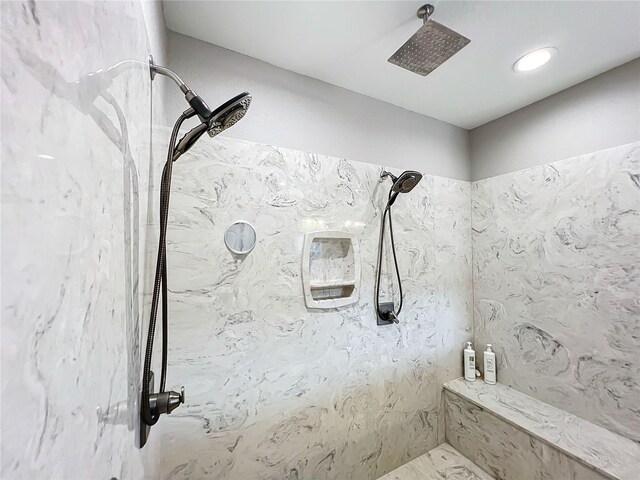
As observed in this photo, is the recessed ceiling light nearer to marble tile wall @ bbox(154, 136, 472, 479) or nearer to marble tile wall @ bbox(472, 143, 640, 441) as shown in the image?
marble tile wall @ bbox(472, 143, 640, 441)

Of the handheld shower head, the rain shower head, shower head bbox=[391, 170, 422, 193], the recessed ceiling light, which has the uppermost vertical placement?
the recessed ceiling light

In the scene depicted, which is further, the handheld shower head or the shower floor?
the shower floor

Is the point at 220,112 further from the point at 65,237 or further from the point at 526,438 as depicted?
the point at 526,438

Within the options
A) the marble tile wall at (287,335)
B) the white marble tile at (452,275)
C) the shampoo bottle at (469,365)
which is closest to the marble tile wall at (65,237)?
the marble tile wall at (287,335)

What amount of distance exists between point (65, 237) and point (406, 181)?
142 cm

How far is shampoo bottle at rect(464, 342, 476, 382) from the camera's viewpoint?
1809 mm

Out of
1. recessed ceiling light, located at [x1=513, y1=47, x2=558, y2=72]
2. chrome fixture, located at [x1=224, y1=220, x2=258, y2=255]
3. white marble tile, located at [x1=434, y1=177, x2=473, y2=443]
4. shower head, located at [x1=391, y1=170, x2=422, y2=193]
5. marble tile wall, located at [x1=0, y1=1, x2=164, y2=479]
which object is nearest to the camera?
marble tile wall, located at [x1=0, y1=1, x2=164, y2=479]

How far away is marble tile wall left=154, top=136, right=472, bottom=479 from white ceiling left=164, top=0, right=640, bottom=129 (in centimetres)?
39

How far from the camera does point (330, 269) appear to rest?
142 cm

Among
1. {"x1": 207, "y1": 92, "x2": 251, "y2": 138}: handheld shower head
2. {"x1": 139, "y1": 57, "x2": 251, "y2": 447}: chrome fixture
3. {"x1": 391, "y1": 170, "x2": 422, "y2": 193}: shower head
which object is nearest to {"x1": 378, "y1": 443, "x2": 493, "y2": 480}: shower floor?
{"x1": 139, "y1": 57, "x2": 251, "y2": 447}: chrome fixture

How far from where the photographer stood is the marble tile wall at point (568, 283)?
4.16 feet

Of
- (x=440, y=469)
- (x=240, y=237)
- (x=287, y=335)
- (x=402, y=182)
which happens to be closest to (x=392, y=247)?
(x=402, y=182)

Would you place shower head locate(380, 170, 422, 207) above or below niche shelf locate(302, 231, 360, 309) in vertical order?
above

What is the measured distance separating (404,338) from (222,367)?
1.08 metres
